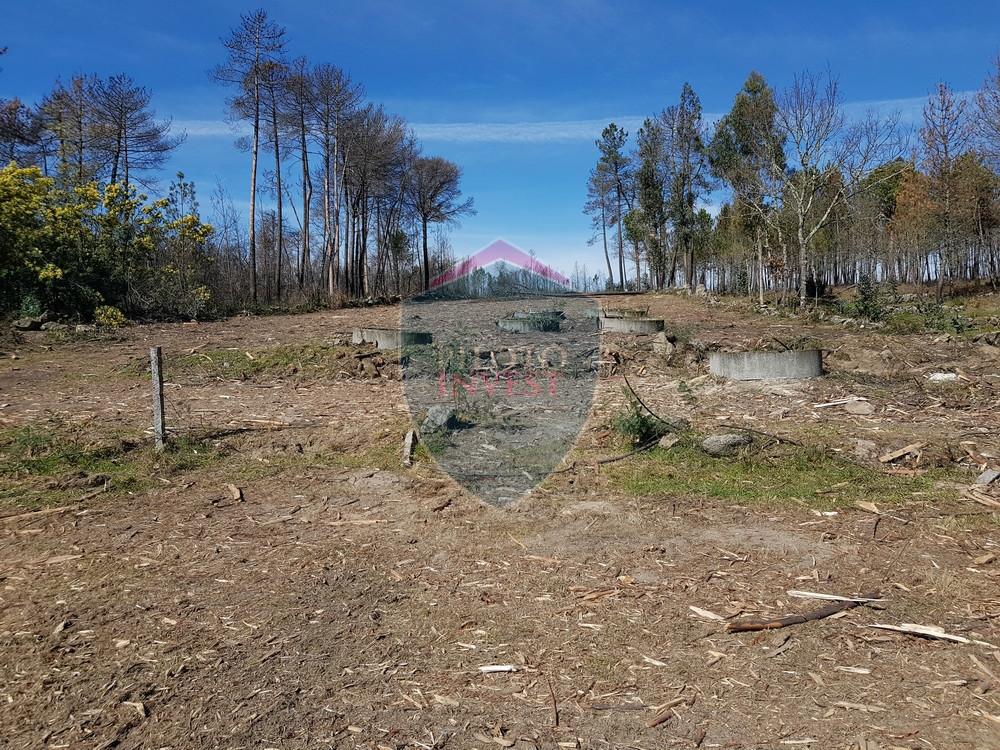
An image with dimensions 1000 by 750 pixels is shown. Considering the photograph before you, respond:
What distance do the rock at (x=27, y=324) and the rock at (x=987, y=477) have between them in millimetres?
16147

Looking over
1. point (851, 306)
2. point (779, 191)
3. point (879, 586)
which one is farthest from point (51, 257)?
point (779, 191)

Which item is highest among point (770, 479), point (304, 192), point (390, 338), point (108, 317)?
point (304, 192)

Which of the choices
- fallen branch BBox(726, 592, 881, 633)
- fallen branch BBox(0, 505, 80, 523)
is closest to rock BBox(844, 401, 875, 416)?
fallen branch BBox(726, 592, 881, 633)

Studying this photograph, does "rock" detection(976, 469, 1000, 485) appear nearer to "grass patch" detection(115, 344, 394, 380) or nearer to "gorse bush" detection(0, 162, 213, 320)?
"grass patch" detection(115, 344, 394, 380)

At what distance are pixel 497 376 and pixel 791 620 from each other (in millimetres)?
6517

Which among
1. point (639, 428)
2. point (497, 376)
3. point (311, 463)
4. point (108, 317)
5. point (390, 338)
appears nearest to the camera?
point (311, 463)

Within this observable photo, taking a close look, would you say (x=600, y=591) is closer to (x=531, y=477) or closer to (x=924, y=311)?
(x=531, y=477)

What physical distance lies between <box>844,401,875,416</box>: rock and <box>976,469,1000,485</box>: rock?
7.02 ft

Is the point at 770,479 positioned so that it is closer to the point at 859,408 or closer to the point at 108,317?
the point at 859,408

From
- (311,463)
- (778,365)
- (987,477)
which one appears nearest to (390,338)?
(311,463)

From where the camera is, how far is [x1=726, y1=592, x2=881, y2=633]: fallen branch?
2.92 metres

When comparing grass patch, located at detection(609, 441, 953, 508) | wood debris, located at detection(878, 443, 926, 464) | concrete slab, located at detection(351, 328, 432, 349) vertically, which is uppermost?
concrete slab, located at detection(351, 328, 432, 349)

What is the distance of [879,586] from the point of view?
328 cm

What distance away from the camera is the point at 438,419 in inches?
253
